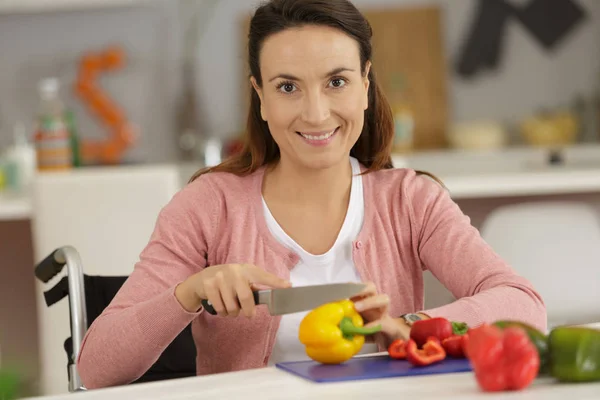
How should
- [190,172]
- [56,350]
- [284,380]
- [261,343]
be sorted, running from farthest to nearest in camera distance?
→ [190,172] → [56,350] → [261,343] → [284,380]

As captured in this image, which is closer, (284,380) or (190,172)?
(284,380)

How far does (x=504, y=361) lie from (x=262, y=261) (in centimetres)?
68

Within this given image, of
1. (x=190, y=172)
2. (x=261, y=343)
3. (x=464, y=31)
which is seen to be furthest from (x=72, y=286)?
(x=464, y=31)

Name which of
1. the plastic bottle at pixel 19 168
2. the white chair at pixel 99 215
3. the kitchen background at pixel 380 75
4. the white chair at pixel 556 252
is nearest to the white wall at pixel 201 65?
the kitchen background at pixel 380 75

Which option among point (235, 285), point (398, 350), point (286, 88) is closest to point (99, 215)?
point (286, 88)

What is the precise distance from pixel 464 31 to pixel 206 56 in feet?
3.78

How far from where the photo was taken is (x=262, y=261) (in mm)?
1707

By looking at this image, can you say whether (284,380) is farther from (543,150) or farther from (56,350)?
(543,150)

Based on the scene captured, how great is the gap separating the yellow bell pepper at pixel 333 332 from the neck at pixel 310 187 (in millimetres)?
450

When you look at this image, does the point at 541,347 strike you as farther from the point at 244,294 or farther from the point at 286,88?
the point at 286,88

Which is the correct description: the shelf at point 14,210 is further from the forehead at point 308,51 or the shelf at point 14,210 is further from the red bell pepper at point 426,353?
the red bell pepper at point 426,353

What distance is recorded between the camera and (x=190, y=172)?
3.64m

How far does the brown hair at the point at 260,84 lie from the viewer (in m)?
1.69

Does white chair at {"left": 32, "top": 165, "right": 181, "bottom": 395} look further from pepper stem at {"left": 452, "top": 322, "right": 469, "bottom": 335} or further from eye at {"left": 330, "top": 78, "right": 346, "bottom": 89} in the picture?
pepper stem at {"left": 452, "top": 322, "right": 469, "bottom": 335}
